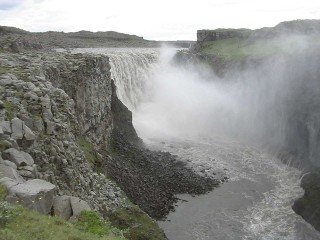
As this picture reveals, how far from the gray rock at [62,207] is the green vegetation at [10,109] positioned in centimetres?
495

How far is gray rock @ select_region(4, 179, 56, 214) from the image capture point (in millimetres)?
11961

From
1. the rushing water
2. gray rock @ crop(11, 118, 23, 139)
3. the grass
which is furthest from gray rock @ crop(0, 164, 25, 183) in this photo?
the grass

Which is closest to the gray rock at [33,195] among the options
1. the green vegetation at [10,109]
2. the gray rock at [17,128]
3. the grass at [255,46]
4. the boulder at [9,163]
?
the boulder at [9,163]

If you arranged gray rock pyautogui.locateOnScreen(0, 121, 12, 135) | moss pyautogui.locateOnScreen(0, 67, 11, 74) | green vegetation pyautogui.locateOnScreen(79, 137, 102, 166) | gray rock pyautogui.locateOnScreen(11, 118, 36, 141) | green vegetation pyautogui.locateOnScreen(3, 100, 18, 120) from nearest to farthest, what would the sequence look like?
gray rock pyautogui.locateOnScreen(0, 121, 12, 135) → gray rock pyautogui.locateOnScreen(11, 118, 36, 141) → green vegetation pyautogui.locateOnScreen(3, 100, 18, 120) → moss pyautogui.locateOnScreen(0, 67, 11, 74) → green vegetation pyautogui.locateOnScreen(79, 137, 102, 166)

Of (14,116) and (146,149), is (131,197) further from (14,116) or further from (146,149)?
(14,116)

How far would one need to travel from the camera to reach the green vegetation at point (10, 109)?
54.5ft

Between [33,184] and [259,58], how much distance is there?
166ft

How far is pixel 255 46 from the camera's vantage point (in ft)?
235

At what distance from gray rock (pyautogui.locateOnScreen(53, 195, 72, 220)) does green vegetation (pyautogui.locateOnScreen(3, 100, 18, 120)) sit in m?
4.95

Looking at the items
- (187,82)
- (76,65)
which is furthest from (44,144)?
(187,82)

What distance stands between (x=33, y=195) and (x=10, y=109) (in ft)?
21.3

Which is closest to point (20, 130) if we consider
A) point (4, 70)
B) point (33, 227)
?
point (33, 227)

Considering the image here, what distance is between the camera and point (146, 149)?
142 ft

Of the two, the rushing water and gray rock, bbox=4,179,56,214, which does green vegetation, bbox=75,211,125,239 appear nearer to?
gray rock, bbox=4,179,56,214
